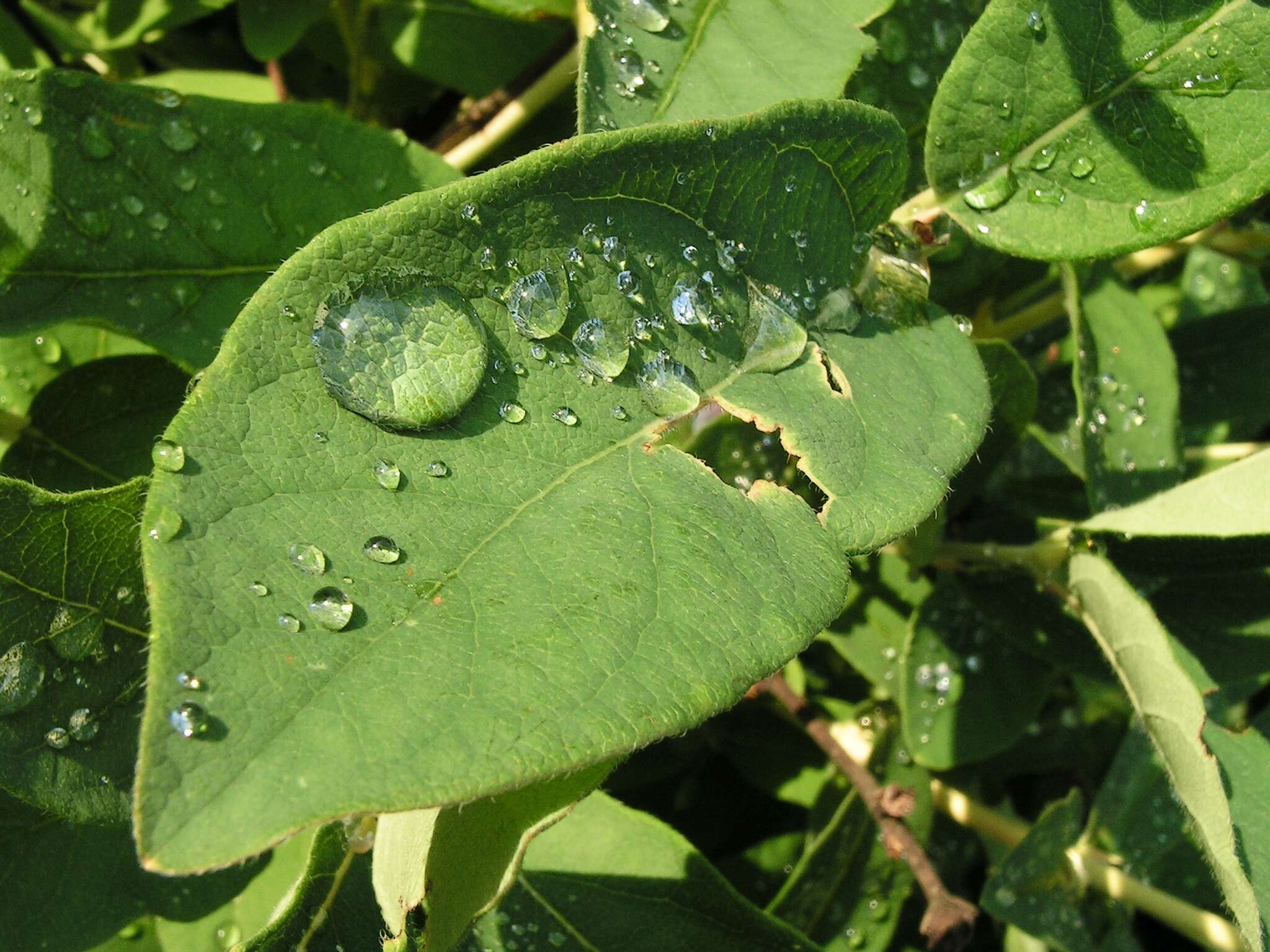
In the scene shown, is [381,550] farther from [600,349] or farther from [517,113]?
[517,113]

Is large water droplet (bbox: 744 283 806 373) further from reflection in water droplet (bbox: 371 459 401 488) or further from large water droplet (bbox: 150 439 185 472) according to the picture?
large water droplet (bbox: 150 439 185 472)

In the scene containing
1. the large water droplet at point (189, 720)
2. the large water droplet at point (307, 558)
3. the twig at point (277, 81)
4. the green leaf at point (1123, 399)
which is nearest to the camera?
the large water droplet at point (189, 720)

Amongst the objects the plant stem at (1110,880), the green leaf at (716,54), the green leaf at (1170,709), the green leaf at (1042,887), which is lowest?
the plant stem at (1110,880)

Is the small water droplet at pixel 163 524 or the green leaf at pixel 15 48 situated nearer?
the small water droplet at pixel 163 524

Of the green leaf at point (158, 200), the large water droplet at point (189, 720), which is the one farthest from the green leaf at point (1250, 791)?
the green leaf at point (158, 200)

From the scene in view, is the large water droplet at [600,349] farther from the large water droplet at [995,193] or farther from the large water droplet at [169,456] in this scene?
the large water droplet at [995,193]

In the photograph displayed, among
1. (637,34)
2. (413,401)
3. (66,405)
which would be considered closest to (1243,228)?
(637,34)
